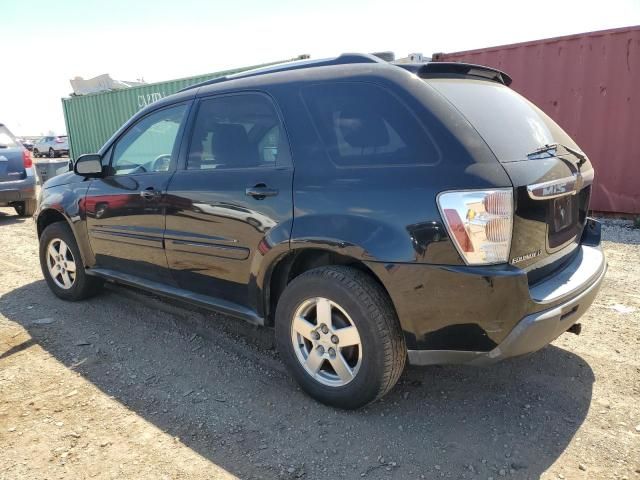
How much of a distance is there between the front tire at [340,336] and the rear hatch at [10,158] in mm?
7620

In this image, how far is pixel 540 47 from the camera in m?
7.91

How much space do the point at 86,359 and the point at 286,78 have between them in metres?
2.32

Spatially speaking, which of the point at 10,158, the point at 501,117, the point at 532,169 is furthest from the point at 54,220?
the point at 10,158

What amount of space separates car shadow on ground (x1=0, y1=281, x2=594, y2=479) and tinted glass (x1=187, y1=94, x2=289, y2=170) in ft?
4.35

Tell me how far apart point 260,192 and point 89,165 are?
1807 millimetres

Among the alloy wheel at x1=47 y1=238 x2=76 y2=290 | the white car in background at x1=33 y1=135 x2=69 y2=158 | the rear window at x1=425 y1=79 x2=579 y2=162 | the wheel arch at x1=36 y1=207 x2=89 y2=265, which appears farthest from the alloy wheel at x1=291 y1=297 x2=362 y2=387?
the white car in background at x1=33 y1=135 x2=69 y2=158

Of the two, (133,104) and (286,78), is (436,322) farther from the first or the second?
(133,104)

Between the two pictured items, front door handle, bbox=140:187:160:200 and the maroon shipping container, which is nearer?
front door handle, bbox=140:187:160:200

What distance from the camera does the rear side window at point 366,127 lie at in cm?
233

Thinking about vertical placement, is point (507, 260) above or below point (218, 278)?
above

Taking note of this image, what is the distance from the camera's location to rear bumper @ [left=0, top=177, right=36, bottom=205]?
8250mm

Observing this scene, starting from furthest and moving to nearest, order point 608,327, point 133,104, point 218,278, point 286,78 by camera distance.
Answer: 1. point 133,104
2. point 608,327
3. point 218,278
4. point 286,78

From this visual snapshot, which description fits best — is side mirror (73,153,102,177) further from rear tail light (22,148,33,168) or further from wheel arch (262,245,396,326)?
rear tail light (22,148,33,168)

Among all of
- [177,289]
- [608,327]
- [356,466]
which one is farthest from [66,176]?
[608,327]
